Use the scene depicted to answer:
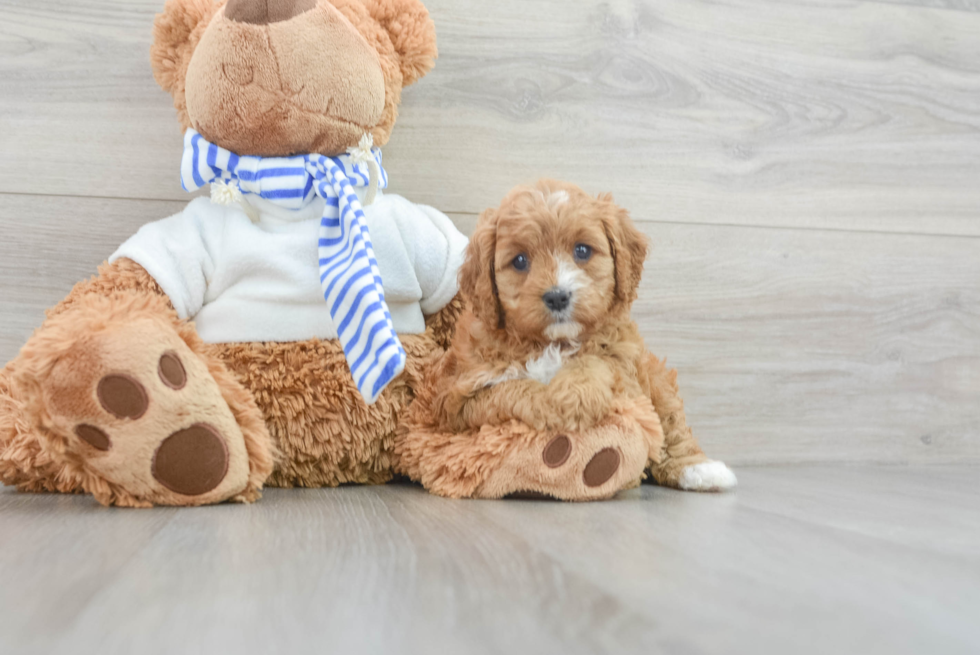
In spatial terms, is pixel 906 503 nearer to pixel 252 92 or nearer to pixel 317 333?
pixel 317 333

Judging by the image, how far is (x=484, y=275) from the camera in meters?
1.04

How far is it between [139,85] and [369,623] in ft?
3.70

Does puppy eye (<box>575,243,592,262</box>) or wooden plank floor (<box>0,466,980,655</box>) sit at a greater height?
puppy eye (<box>575,243,592,262</box>)

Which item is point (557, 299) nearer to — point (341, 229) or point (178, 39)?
point (341, 229)

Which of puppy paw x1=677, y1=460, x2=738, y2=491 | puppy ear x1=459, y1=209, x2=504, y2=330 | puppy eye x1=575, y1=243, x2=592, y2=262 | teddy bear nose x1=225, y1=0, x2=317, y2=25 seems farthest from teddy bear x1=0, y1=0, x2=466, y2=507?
puppy paw x1=677, y1=460, x2=738, y2=491

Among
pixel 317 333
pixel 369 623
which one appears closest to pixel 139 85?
pixel 317 333

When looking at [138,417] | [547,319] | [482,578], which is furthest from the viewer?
[547,319]

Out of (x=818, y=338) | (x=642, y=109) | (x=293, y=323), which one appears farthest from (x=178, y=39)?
(x=818, y=338)

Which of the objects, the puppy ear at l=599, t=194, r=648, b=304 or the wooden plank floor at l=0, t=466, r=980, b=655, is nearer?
the wooden plank floor at l=0, t=466, r=980, b=655

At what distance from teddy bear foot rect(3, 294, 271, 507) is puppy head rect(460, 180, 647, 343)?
1.24 ft

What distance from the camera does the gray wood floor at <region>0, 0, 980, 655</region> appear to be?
58cm

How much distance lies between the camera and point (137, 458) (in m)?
0.91

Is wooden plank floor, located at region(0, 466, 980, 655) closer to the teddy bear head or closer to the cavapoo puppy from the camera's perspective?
the cavapoo puppy

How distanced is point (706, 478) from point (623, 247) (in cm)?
39
